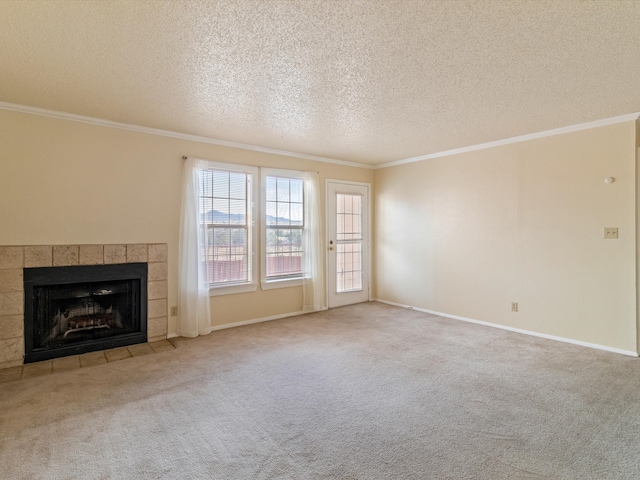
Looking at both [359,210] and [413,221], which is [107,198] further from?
[413,221]

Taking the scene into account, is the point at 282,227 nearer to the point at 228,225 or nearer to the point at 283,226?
the point at 283,226

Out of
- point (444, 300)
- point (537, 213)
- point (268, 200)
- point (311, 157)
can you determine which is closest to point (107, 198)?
point (268, 200)

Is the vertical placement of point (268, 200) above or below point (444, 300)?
above

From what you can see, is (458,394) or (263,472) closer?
(263,472)

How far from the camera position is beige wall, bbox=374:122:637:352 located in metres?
3.72

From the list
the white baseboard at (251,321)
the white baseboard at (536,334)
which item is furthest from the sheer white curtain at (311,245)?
the white baseboard at (536,334)

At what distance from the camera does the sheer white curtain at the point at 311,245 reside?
215 inches

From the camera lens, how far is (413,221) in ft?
19.0

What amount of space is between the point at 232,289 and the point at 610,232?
4.66 metres

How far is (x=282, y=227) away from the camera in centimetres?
525

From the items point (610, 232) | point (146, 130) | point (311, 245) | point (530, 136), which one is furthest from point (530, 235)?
point (146, 130)

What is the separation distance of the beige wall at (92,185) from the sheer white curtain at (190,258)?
0.12 metres

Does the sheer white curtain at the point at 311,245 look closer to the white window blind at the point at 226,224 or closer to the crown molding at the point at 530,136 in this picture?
the white window blind at the point at 226,224

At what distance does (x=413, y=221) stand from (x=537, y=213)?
1.91 metres
